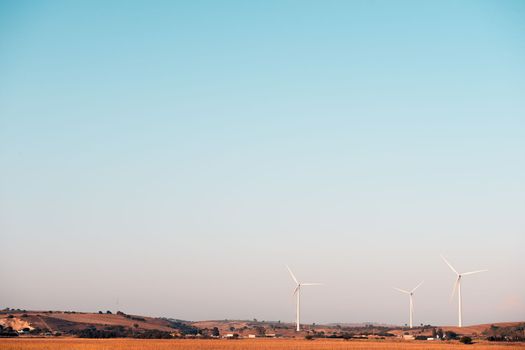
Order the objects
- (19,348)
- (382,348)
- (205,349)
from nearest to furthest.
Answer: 1. (19,348)
2. (205,349)
3. (382,348)

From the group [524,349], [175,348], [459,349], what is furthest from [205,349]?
[524,349]

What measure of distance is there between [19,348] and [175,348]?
98.6ft

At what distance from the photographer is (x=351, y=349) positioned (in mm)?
155250

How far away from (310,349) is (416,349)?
71.7ft

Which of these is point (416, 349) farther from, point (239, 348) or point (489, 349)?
point (239, 348)

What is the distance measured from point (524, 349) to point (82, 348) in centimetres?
8419

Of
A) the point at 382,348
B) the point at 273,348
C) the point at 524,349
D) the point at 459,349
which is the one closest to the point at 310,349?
the point at 273,348

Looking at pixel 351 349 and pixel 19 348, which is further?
pixel 351 349

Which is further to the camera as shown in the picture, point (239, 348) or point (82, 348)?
point (239, 348)

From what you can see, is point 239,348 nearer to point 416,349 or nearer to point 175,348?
point 175,348

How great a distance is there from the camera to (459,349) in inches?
6166

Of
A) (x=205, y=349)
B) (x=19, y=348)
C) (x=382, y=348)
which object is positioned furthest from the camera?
(x=382, y=348)

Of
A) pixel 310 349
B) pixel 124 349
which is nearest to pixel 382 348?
pixel 310 349

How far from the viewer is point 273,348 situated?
502ft
